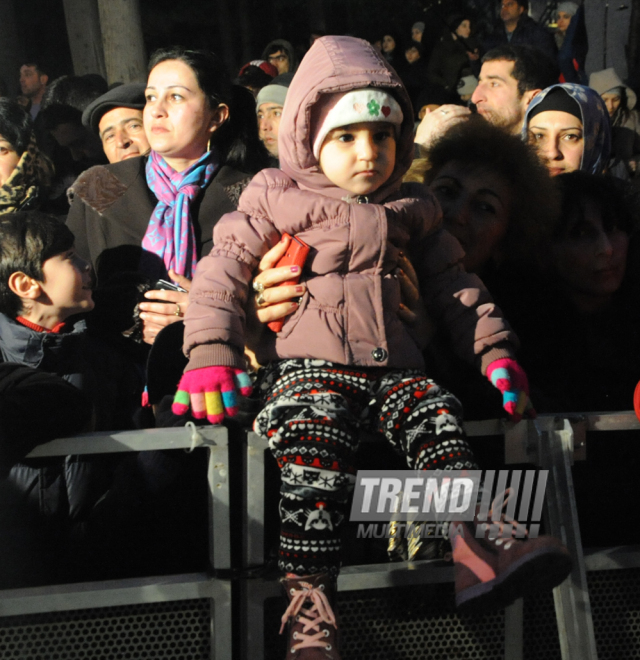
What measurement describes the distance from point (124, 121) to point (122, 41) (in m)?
3.73

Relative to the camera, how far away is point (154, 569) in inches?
100

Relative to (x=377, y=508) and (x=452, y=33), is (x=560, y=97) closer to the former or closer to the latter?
(x=377, y=508)

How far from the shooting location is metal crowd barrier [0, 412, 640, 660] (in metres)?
2.31

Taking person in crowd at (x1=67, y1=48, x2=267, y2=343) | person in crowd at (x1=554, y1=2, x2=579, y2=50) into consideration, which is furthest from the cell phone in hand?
person in crowd at (x1=554, y1=2, x2=579, y2=50)

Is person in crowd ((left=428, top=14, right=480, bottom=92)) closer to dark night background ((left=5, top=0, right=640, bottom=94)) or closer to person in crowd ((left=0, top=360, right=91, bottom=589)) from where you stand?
dark night background ((left=5, top=0, right=640, bottom=94))

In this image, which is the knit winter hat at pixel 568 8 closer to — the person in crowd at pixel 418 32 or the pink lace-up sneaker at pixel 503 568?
the person in crowd at pixel 418 32

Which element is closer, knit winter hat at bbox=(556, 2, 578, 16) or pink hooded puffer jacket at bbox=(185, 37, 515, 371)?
pink hooded puffer jacket at bbox=(185, 37, 515, 371)

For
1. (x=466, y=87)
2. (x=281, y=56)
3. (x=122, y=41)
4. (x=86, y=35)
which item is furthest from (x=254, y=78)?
(x=281, y=56)

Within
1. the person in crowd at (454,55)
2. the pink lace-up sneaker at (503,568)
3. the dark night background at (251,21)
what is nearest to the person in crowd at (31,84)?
the dark night background at (251,21)

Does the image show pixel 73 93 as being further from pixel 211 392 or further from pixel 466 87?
pixel 466 87

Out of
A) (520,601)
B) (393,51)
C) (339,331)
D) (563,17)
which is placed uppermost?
(563,17)

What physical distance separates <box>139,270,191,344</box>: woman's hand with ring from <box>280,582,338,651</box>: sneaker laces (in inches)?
45.8

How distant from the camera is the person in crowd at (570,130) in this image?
401 centimetres

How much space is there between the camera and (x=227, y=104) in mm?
3570
